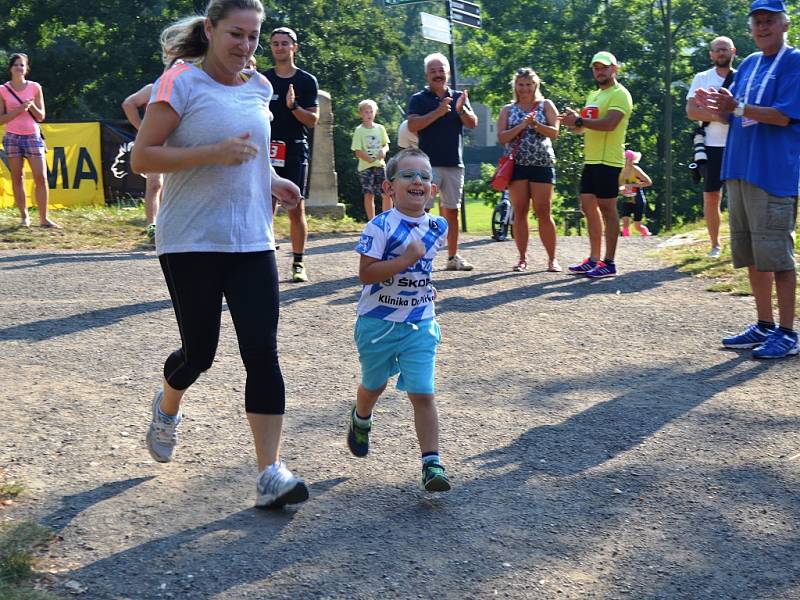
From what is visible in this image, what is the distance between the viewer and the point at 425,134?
1027cm

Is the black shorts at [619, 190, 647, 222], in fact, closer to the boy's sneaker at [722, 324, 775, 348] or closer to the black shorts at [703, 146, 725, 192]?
the black shorts at [703, 146, 725, 192]

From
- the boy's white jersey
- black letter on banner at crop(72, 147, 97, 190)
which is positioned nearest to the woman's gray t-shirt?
the boy's white jersey

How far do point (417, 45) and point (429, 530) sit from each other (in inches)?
3792

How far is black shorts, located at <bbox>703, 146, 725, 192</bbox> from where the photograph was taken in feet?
34.0

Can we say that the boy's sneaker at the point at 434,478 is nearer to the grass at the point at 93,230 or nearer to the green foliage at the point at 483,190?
the grass at the point at 93,230

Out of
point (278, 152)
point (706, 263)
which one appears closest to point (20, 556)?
point (278, 152)

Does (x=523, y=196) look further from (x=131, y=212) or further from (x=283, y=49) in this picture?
(x=131, y=212)

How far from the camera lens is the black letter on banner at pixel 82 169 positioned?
17.9 m

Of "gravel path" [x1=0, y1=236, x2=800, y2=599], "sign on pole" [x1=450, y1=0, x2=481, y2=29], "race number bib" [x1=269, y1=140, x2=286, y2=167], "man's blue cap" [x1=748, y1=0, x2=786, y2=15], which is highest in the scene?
"sign on pole" [x1=450, y1=0, x2=481, y2=29]

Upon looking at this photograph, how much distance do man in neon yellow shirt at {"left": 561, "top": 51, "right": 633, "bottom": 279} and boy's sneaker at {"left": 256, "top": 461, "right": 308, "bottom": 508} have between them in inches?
248

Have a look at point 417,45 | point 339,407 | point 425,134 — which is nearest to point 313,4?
point 425,134

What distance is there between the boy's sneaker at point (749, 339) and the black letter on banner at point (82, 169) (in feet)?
42.5

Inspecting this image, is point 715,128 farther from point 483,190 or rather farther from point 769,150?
point 483,190

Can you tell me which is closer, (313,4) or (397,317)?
(397,317)
